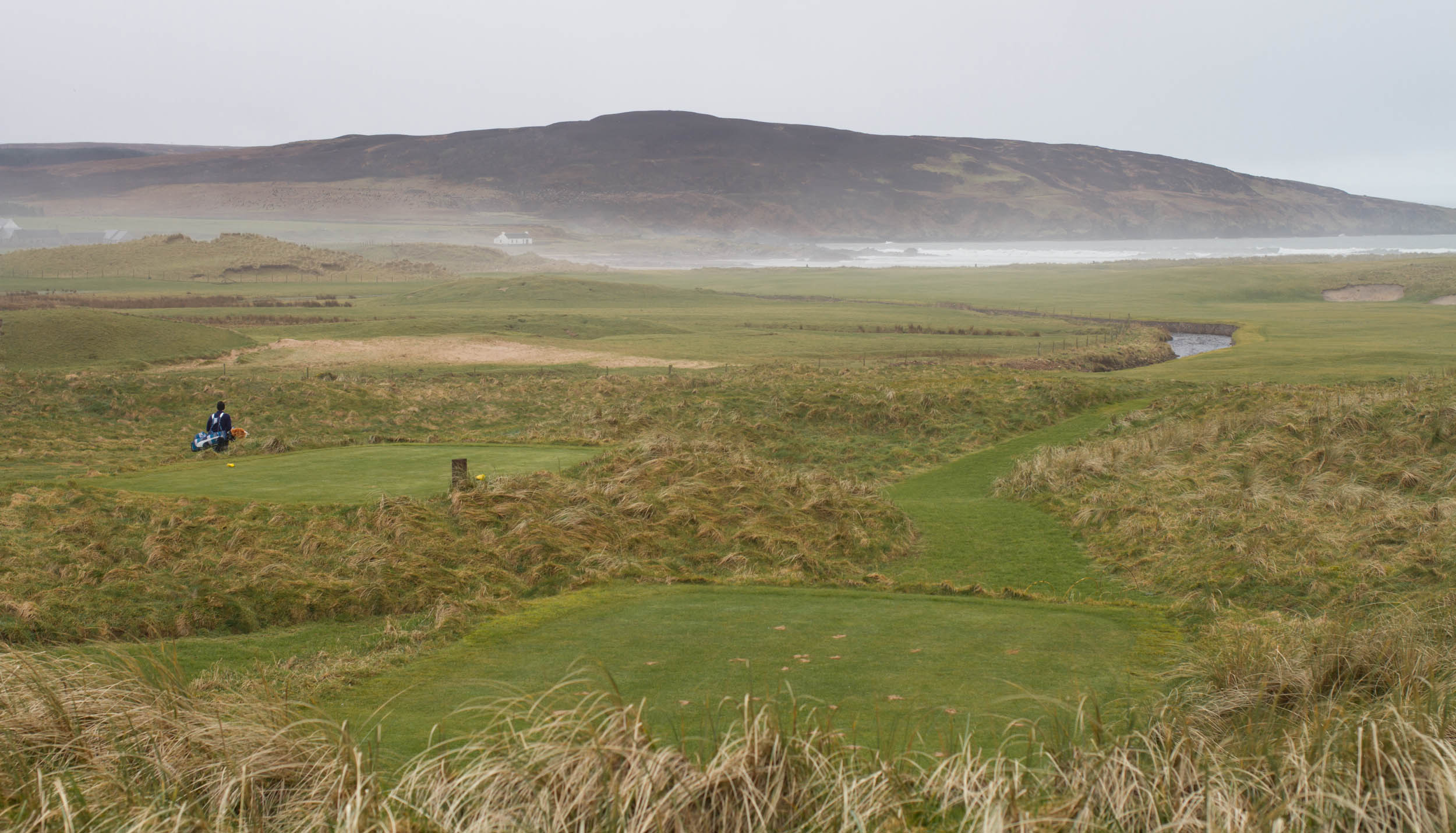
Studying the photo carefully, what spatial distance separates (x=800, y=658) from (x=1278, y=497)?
10.6 meters

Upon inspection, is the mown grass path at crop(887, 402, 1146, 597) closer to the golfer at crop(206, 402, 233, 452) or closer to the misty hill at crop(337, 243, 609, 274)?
the golfer at crop(206, 402, 233, 452)

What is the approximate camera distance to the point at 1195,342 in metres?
56.1

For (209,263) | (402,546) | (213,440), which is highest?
(209,263)

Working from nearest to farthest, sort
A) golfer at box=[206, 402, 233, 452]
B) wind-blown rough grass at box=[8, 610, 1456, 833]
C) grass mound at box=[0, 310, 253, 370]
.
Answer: wind-blown rough grass at box=[8, 610, 1456, 833], golfer at box=[206, 402, 233, 452], grass mound at box=[0, 310, 253, 370]

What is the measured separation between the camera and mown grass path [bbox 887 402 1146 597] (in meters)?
13.0

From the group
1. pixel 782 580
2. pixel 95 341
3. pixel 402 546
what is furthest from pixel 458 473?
pixel 95 341

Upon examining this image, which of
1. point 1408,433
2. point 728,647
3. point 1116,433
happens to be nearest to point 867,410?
point 1116,433

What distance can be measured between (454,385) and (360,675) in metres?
28.4

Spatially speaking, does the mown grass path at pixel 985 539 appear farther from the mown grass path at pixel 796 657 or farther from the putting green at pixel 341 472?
the putting green at pixel 341 472

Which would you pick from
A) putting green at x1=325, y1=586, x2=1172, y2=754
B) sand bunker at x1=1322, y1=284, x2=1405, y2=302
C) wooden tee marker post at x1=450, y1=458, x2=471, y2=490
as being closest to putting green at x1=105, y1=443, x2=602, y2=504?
wooden tee marker post at x1=450, y1=458, x2=471, y2=490

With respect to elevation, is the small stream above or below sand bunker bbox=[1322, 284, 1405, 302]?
below

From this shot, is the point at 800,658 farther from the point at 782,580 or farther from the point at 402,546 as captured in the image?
the point at 402,546

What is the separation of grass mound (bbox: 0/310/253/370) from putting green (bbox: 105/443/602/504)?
27.0 m

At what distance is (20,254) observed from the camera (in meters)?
101
